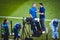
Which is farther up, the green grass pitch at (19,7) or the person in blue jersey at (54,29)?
the green grass pitch at (19,7)

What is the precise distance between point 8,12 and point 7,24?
5.78 feet

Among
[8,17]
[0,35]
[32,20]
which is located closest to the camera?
[32,20]

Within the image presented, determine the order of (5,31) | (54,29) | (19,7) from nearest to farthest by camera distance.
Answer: (54,29)
(5,31)
(19,7)

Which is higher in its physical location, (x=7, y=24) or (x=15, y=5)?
(x=15, y=5)

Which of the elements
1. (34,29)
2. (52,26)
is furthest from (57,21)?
(34,29)

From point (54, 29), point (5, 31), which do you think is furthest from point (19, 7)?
point (54, 29)

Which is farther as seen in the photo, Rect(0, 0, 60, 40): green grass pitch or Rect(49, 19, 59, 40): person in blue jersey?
Rect(0, 0, 60, 40): green grass pitch

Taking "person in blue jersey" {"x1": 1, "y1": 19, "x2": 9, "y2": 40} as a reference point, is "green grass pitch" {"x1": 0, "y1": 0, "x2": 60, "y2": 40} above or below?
above

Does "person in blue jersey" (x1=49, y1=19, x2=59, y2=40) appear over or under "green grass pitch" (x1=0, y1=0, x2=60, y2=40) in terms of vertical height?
under

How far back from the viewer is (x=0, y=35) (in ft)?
34.0

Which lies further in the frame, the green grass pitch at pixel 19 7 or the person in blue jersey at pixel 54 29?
the green grass pitch at pixel 19 7

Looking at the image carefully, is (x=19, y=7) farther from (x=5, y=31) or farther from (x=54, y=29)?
(x=54, y=29)

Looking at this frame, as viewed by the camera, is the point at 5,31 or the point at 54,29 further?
the point at 5,31

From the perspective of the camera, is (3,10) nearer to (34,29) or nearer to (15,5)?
(15,5)
